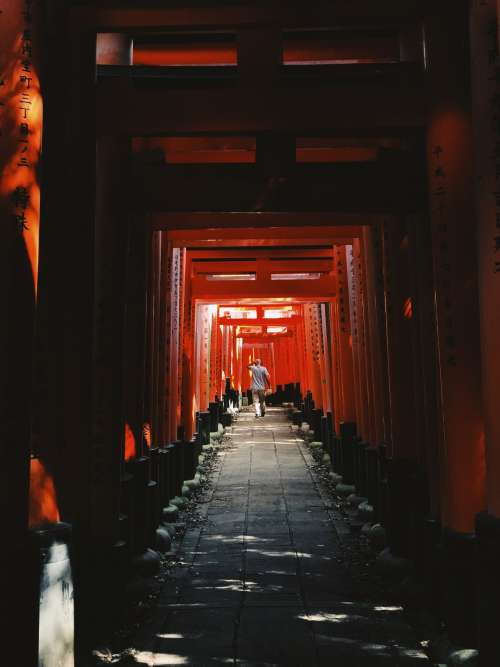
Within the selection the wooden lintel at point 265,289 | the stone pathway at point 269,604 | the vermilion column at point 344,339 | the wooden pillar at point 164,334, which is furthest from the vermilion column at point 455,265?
the wooden lintel at point 265,289

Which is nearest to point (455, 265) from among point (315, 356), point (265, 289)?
point (265, 289)

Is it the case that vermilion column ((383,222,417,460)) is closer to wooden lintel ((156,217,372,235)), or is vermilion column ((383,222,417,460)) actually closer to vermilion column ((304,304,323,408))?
wooden lintel ((156,217,372,235))

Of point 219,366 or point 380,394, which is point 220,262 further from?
point 219,366

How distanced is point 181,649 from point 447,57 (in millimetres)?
3815

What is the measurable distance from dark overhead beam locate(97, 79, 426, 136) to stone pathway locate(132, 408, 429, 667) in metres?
3.12

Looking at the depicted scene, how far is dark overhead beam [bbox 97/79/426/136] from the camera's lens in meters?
3.89

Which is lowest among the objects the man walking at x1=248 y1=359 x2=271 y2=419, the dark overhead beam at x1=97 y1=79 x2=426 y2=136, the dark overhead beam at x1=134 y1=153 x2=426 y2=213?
the man walking at x1=248 y1=359 x2=271 y2=419

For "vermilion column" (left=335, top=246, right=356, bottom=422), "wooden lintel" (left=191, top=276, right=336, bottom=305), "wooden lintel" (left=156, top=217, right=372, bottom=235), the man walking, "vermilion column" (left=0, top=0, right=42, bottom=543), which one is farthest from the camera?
the man walking

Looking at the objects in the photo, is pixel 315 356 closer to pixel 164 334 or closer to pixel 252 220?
pixel 164 334

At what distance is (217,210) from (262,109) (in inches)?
31.4

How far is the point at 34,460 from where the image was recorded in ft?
9.99

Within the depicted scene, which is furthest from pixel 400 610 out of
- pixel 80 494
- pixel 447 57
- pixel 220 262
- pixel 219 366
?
pixel 219 366

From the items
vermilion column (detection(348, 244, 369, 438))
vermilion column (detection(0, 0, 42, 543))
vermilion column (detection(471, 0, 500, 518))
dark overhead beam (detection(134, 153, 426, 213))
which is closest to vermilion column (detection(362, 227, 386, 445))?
vermilion column (detection(348, 244, 369, 438))

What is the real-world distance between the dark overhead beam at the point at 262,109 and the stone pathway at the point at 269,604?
3.12 metres
